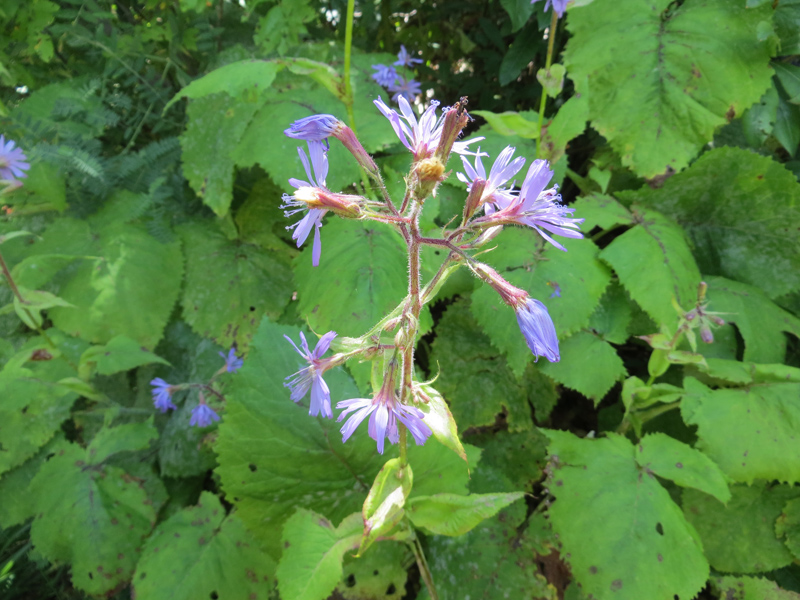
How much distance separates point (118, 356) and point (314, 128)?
51.7 inches

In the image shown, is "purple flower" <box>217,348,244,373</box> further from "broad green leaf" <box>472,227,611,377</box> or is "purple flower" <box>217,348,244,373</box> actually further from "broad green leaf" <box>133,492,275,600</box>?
"broad green leaf" <box>472,227,611,377</box>

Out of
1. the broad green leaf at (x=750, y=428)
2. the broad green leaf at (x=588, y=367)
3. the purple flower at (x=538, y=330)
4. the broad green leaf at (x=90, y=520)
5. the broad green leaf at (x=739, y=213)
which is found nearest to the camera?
the purple flower at (x=538, y=330)

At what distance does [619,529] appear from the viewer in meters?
1.28

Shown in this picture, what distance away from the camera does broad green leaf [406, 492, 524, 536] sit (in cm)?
95

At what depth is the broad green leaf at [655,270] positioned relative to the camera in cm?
151

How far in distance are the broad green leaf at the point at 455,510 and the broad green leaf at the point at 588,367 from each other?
606 mm

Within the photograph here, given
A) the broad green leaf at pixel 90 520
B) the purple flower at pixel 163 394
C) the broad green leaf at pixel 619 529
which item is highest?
the broad green leaf at pixel 619 529

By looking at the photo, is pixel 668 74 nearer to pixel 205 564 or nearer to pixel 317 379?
pixel 317 379

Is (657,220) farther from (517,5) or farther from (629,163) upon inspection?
(517,5)

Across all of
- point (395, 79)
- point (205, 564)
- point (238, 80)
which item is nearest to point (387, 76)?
point (395, 79)

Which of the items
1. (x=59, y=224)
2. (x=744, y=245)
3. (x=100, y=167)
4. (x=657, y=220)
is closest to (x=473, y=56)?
(x=657, y=220)

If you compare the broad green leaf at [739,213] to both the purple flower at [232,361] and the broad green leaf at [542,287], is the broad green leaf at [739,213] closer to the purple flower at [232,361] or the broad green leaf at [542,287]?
the broad green leaf at [542,287]

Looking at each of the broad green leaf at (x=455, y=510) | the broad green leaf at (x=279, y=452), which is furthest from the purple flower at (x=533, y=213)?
the broad green leaf at (x=279, y=452)

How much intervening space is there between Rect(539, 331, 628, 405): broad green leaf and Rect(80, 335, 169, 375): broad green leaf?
1410 millimetres
